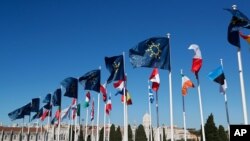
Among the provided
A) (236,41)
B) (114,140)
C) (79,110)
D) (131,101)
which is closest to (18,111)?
(79,110)

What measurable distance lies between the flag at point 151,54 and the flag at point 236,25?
4.07m

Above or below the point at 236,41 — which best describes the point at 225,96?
below

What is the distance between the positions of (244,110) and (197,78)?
7.59 metres

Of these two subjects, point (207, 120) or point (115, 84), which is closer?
point (115, 84)

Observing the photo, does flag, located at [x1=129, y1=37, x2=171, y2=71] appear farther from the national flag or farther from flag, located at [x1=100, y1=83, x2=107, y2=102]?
the national flag

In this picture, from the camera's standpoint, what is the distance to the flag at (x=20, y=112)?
4729 centimetres

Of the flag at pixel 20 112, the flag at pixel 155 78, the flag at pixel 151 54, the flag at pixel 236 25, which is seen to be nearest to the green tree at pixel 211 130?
the flag at pixel 20 112

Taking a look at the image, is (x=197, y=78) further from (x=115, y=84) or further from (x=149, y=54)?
(x=115, y=84)

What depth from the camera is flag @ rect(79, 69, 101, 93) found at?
30.2 meters

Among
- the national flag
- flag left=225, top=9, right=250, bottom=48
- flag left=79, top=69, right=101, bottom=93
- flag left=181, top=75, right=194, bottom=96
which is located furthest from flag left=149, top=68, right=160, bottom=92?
the national flag

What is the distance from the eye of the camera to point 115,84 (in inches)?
1164

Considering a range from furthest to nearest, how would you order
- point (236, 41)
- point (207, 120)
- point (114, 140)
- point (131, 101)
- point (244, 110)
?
point (114, 140) → point (207, 120) → point (131, 101) → point (236, 41) → point (244, 110)

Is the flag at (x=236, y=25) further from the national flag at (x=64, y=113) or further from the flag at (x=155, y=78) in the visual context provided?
the national flag at (x=64, y=113)

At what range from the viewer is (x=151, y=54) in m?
20.8
